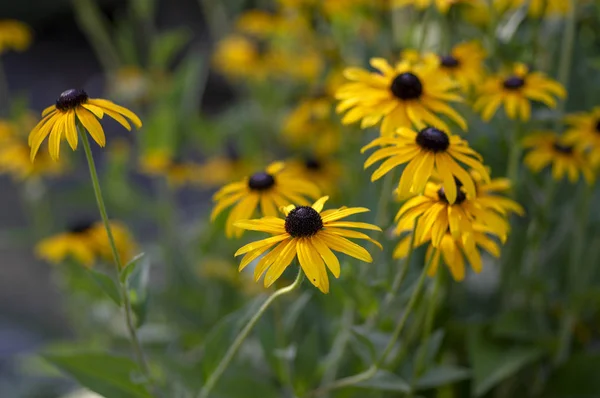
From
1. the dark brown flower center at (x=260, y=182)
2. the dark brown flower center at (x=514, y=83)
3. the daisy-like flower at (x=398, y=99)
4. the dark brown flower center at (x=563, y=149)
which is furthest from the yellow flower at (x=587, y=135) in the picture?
the dark brown flower center at (x=260, y=182)

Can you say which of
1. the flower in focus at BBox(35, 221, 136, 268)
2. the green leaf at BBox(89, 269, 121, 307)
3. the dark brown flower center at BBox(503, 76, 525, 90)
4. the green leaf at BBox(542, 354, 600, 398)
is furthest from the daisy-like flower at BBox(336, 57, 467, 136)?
the flower in focus at BBox(35, 221, 136, 268)

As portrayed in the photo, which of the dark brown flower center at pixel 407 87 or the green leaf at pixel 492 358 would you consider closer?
the dark brown flower center at pixel 407 87

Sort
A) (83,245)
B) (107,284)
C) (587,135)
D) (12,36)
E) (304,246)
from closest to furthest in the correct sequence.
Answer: (304,246)
(107,284)
(587,135)
(83,245)
(12,36)

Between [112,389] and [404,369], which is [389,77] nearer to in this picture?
[404,369]

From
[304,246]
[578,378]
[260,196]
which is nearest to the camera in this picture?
[304,246]

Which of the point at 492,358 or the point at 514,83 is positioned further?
the point at 492,358

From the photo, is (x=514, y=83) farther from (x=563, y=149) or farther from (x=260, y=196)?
(x=260, y=196)

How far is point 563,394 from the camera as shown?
45.8 inches

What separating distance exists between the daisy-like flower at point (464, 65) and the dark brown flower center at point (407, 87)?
4.3 inches

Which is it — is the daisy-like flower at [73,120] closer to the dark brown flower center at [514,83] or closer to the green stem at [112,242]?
the green stem at [112,242]

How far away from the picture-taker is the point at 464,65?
1053mm

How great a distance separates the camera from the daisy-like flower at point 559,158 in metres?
1.00

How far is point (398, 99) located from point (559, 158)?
30cm

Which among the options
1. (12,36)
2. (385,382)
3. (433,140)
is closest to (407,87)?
(433,140)
